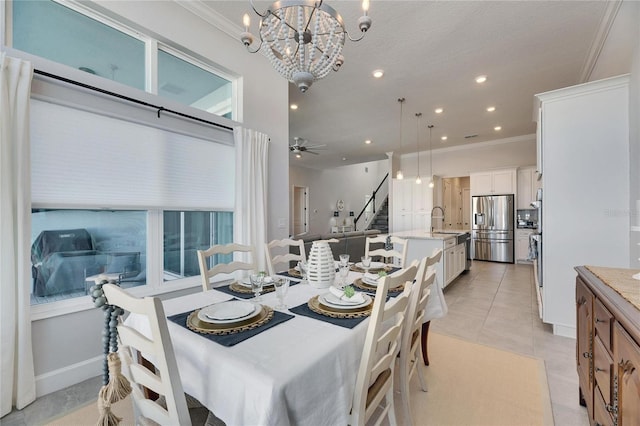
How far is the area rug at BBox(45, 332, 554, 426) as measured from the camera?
169cm

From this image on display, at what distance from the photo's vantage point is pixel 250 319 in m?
1.26

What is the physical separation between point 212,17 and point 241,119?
955 millimetres

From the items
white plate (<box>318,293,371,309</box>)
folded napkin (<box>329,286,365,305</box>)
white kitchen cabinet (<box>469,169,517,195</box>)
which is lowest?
white plate (<box>318,293,371,309</box>)

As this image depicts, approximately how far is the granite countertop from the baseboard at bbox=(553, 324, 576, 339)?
1637 mm

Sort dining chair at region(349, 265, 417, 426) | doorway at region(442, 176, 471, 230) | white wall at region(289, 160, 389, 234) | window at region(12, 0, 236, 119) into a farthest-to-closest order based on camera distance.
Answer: white wall at region(289, 160, 389, 234)
doorway at region(442, 176, 471, 230)
window at region(12, 0, 236, 119)
dining chair at region(349, 265, 417, 426)

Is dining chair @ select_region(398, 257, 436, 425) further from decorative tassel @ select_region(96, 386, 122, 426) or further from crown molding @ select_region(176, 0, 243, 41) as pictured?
crown molding @ select_region(176, 0, 243, 41)

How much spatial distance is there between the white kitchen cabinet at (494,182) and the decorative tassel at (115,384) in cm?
776

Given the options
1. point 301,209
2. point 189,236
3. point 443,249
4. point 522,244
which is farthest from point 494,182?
point 189,236

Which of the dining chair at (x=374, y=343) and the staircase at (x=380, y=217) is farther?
the staircase at (x=380, y=217)

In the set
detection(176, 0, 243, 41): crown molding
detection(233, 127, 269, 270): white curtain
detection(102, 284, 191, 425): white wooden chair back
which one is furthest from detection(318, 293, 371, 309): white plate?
detection(176, 0, 243, 41): crown molding

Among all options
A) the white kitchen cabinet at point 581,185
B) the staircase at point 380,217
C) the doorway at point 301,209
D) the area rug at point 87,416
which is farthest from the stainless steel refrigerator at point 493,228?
the area rug at point 87,416

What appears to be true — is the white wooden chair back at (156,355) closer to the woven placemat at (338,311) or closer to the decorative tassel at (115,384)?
the decorative tassel at (115,384)

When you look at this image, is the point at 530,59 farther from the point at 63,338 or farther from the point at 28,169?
the point at 63,338

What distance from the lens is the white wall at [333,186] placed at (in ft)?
33.4
